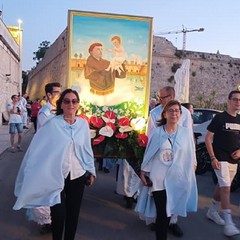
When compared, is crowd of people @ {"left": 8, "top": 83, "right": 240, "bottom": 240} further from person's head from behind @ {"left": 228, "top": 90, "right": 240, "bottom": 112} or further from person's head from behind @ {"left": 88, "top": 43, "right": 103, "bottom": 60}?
person's head from behind @ {"left": 88, "top": 43, "right": 103, "bottom": 60}

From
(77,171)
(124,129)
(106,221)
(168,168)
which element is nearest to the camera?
(77,171)

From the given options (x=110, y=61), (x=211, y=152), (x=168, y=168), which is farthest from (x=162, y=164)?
(x=110, y=61)

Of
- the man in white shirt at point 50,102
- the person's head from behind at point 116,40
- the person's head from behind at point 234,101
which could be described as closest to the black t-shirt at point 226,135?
the person's head from behind at point 234,101

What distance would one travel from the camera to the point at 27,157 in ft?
13.1

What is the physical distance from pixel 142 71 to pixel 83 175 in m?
2.62

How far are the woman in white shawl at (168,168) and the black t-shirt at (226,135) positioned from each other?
1125 mm

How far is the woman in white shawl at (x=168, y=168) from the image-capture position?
416 centimetres

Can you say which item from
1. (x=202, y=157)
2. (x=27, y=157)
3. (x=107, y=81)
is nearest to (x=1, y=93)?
(x=202, y=157)

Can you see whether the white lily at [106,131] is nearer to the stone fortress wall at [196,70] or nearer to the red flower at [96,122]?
the red flower at [96,122]

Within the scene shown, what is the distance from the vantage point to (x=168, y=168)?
13.8 feet

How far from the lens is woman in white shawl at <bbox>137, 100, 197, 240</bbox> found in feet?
13.6

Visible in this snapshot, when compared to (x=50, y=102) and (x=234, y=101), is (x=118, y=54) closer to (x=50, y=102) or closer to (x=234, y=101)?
(x=50, y=102)

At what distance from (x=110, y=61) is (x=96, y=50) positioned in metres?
0.27

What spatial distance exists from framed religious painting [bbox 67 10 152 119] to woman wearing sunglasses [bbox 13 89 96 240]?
1885 mm
